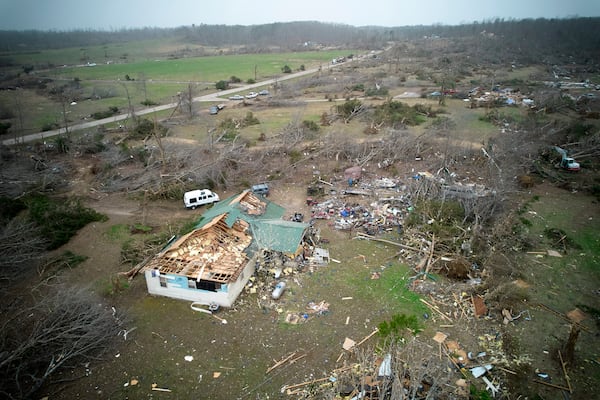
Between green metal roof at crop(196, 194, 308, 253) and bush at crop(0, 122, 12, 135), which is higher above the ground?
bush at crop(0, 122, 12, 135)

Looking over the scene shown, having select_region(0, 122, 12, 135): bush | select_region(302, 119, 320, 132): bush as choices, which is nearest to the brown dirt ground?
select_region(302, 119, 320, 132): bush

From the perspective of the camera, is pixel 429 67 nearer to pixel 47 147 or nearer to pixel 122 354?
pixel 47 147

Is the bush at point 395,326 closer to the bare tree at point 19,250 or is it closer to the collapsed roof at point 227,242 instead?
the collapsed roof at point 227,242

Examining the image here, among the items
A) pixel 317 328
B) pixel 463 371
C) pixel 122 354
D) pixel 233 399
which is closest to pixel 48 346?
pixel 122 354

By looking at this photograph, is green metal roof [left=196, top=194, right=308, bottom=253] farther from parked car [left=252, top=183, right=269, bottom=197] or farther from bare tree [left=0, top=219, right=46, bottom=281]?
bare tree [left=0, top=219, right=46, bottom=281]

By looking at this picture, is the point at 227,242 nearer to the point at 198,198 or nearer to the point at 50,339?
the point at 50,339

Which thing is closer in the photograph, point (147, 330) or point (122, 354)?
point (122, 354)

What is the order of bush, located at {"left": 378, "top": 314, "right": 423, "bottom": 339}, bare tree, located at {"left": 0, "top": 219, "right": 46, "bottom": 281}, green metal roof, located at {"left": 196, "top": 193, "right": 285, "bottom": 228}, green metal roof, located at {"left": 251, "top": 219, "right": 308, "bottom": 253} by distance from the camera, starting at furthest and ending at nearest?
green metal roof, located at {"left": 196, "top": 193, "right": 285, "bottom": 228}
green metal roof, located at {"left": 251, "top": 219, "right": 308, "bottom": 253}
bare tree, located at {"left": 0, "top": 219, "right": 46, "bottom": 281}
bush, located at {"left": 378, "top": 314, "right": 423, "bottom": 339}
